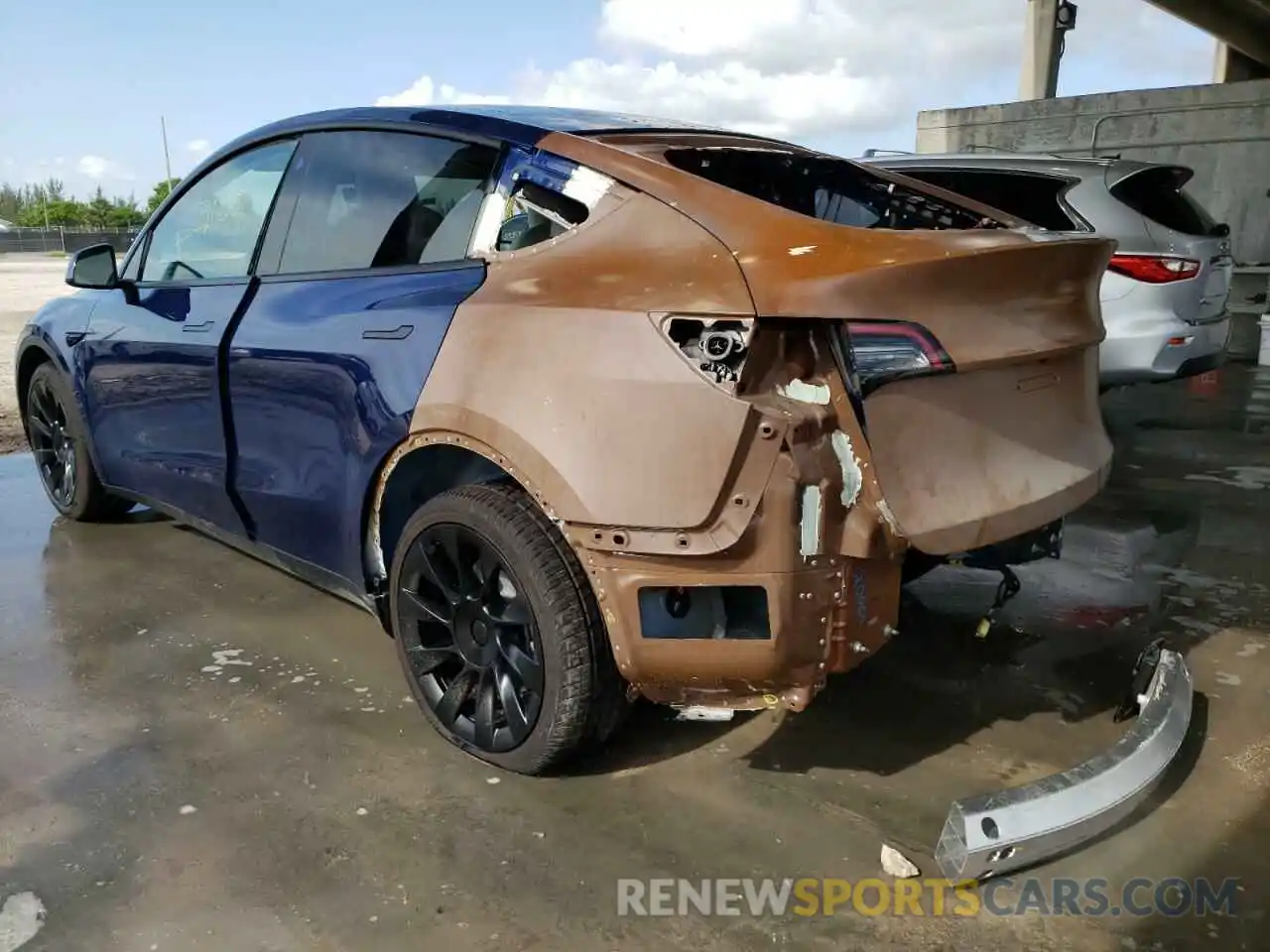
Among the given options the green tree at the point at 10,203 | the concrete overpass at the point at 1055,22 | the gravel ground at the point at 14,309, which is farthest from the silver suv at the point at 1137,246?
the green tree at the point at 10,203

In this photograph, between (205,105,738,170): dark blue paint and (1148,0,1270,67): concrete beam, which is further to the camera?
(1148,0,1270,67): concrete beam

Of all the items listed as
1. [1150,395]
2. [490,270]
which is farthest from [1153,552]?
[1150,395]

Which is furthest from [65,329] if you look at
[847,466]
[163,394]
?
[847,466]

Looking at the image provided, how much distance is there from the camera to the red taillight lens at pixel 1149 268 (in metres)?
5.60

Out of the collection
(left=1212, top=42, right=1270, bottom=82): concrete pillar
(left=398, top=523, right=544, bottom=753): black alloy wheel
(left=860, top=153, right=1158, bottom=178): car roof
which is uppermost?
(left=1212, top=42, right=1270, bottom=82): concrete pillar

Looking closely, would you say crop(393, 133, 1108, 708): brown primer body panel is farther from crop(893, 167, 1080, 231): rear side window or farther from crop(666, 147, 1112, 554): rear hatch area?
crop(893, 167, 1080, 231): rear side window

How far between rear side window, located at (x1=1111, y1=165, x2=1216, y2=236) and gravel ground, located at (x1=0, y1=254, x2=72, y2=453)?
6.10 m

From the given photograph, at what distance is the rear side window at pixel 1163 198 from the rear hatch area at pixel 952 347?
3.50m

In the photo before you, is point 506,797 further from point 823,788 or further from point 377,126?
point 377,126

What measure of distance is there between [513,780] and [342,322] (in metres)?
1.33

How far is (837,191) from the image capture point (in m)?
3.07

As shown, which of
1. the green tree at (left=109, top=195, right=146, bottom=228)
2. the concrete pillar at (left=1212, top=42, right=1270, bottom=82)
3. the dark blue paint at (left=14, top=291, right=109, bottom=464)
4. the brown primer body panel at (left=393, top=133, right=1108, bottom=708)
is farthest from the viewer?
the green tree at (left=109, top=195, right=146, bottom=228)

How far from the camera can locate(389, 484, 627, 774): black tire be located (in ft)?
7.68

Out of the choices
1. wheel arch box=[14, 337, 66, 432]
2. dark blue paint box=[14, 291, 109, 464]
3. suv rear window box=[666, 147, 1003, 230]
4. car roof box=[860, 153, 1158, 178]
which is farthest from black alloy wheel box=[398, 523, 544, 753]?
car roof box=[860, 153, 1158, 178]
